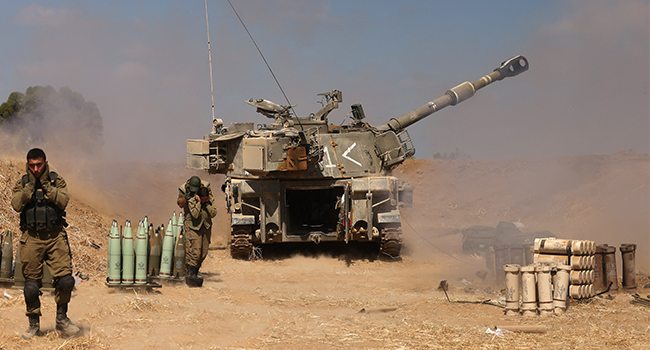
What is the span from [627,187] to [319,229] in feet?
37.8

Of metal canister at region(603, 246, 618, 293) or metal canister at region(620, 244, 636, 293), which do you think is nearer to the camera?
metal canister at region(603, 246, 618, 293)

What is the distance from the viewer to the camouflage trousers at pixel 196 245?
32.1 ft

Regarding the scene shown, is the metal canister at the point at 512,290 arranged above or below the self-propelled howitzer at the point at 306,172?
below

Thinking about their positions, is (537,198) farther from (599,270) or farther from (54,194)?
(54,194)

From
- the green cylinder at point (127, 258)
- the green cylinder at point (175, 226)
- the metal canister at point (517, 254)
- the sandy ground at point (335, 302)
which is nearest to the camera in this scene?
the sandy ground at point (335, 302)

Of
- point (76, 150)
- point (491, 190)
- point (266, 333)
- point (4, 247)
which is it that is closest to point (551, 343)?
point (266, 333)

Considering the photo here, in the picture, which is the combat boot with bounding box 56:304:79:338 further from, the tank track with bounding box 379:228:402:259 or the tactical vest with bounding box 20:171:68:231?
the tank track with bounding box 379:228:402:259

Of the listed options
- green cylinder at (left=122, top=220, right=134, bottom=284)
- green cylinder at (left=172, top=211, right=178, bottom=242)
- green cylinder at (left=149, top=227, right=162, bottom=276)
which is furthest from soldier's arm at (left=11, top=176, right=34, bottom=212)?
green cylinder at (left=172, top=211, right=178, bottom=242)

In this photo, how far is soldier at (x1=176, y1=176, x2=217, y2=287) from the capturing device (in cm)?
977

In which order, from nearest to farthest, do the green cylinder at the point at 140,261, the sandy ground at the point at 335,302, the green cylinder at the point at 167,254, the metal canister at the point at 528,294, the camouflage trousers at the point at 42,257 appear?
the camouflage trousers at the point at 42,257, the sandy ground at the point at 335,302, the metal canister at the point at 528,294, the green cylinder at the point at 140,261, the green cylinder at the point at 167,254

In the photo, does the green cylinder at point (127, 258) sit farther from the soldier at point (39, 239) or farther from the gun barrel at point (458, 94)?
the gun barrel at point (458, 94)

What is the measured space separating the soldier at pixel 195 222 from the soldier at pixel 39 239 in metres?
3.46

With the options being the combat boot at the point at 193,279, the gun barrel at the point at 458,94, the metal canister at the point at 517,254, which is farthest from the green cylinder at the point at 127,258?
the gun barrel at the point at 458,94

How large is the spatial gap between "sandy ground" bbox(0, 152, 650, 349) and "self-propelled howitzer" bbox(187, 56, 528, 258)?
2.12 ft
